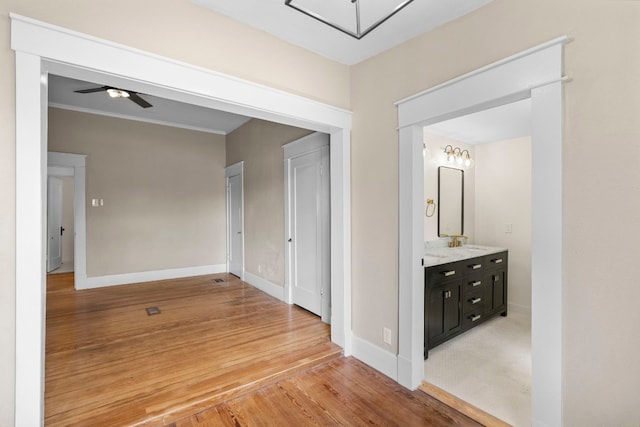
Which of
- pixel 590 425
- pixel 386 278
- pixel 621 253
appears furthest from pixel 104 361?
pixel 621 253

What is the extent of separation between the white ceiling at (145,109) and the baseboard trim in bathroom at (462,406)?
452cm

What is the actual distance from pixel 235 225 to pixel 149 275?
67.5 inches

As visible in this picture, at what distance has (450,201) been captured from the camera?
4.34 metres

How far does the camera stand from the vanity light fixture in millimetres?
4289

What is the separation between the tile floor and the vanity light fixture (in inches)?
87.2

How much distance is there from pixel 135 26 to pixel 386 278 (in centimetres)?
245

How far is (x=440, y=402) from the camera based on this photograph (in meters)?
2.15

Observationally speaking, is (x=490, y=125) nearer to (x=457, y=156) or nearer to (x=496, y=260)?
(x=457, y=156)

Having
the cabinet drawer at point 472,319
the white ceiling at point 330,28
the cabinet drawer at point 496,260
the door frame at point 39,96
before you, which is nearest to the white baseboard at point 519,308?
the cabinet drawer at point 496,260

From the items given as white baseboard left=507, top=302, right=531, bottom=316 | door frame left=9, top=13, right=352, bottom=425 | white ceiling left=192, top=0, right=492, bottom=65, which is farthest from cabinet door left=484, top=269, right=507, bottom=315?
door frame left=9, top=13, right=352, bottom=425

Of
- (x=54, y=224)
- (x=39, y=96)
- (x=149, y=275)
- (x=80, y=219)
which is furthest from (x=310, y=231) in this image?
(x=54, y=224)

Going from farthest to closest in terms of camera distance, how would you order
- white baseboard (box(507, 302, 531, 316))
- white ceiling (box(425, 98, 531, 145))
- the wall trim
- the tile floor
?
white baseboard (box(507, 302, 531, 316))
the wall trim
white ceiling (box(425, 98, 531, 145))
the tile floor

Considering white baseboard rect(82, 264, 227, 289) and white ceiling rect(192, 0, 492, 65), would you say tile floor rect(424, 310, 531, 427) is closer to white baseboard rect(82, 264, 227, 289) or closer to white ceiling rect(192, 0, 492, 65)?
white ceiling rect(192, 0, 492, 65)

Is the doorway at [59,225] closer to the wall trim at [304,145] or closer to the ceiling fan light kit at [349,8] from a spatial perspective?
the wall trim at [304,145]
